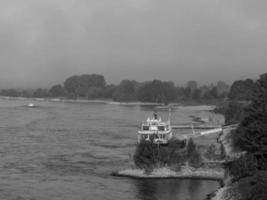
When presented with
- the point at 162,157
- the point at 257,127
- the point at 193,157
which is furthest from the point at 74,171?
the point at 257,127

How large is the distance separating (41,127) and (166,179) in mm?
45121

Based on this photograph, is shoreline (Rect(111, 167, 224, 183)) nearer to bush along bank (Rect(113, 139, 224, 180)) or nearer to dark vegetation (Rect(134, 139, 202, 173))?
bush along bank (Rect(113, 139, 224, 180))

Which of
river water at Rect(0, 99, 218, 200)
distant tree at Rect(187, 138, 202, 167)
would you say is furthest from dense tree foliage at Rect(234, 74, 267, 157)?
distant tree at Rect(187, 138, 202, 167)

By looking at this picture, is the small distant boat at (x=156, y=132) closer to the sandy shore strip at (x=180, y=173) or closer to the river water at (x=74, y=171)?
the river water at (x=74, y=171)

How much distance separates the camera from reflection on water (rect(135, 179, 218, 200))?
4162cm

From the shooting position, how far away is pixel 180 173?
47812 millimetres

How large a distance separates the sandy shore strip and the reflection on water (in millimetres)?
850

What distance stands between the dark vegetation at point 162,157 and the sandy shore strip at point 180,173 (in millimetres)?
504

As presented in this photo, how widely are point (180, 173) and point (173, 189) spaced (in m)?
4.27

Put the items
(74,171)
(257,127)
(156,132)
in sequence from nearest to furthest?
1. (257,127)
2. (74,171)
3. (156,132)

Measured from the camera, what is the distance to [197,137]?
242ft

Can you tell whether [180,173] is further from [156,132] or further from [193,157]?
[156,132]

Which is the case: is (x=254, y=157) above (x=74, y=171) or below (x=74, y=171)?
above

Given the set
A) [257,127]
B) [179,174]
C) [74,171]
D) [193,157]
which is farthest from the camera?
[74,171]
